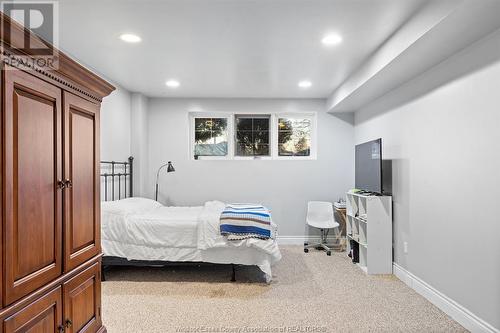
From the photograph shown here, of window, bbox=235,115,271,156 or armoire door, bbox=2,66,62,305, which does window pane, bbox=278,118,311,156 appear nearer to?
window, bbox=235,115,271,156

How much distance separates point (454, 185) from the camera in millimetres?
2725

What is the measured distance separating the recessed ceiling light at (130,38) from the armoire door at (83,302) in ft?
6.59

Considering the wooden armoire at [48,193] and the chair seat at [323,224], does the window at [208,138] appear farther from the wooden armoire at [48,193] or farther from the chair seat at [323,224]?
the wooden armoire at [48,193]

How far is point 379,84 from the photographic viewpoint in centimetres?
366

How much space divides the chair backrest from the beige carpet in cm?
113

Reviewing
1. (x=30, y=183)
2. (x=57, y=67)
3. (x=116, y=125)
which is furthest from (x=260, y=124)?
(x=30, y=183)

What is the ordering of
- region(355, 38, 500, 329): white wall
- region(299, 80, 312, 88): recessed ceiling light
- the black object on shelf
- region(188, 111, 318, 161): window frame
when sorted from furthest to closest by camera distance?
region(188, 111, 318, 161): window frame < region(299, 80, 312, 88): recessed ceiling light < the black object on shelf < region(355, 38, 500, 329): white wall

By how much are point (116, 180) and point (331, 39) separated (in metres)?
3.45

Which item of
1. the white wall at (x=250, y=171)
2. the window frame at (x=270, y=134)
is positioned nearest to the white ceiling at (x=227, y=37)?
the white wall at (x=250, y=171)

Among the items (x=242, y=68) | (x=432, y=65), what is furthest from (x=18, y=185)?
(x=432, y=65)

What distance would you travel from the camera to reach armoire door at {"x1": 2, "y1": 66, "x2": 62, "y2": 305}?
1259 mm

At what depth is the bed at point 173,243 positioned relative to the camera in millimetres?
3473

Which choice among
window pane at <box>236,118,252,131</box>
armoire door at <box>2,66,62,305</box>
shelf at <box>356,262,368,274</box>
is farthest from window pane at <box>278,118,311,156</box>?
armoire door at <box>2,66,62,305</box>

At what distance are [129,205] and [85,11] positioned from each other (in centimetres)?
224
